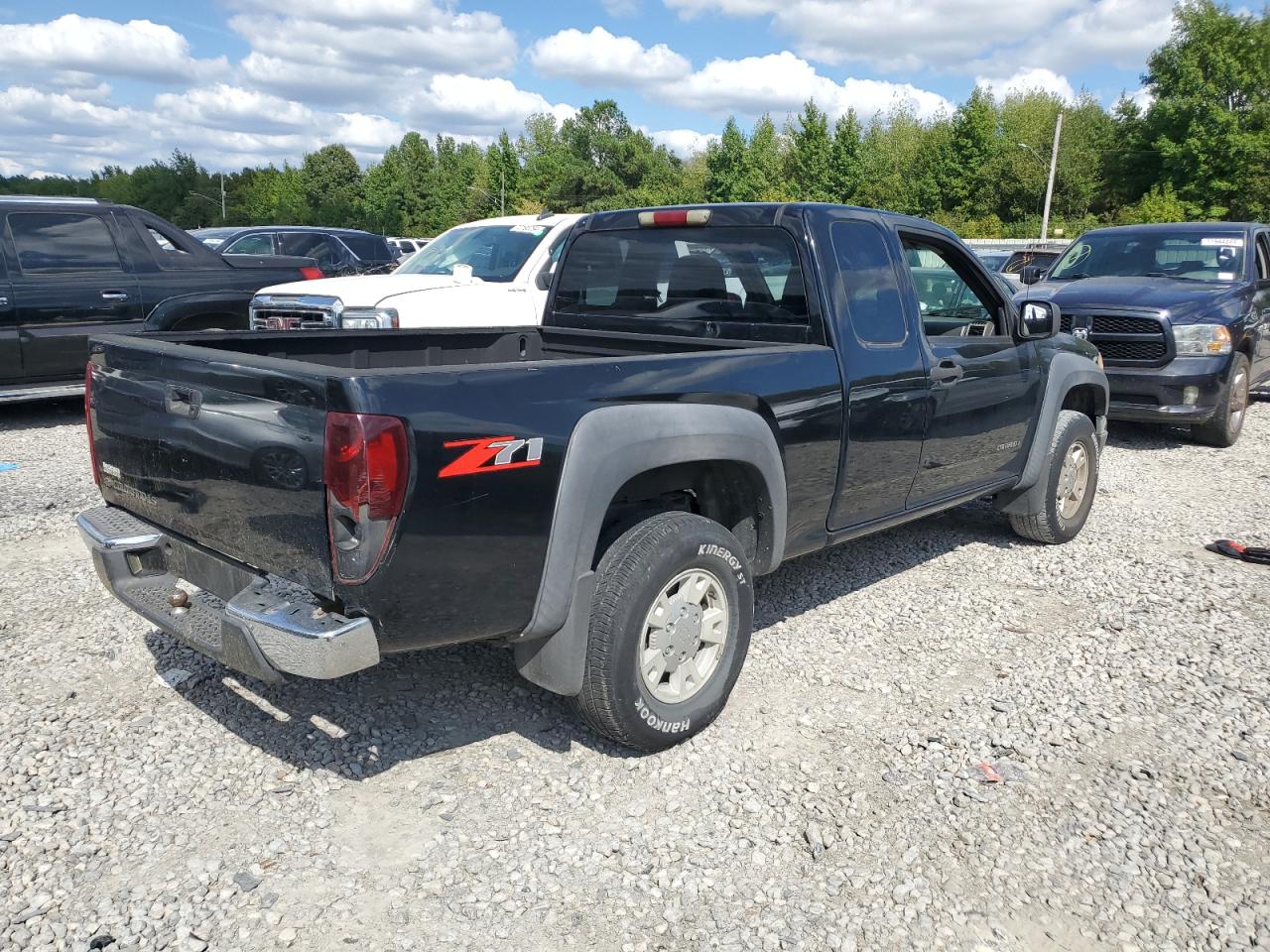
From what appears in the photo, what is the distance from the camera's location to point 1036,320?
528 centimetres

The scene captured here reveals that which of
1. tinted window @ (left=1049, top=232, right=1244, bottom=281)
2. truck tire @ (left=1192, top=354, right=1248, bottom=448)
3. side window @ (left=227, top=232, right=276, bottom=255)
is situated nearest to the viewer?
truck tire @ (left=1192, top=354, right=1248, bottom=448)

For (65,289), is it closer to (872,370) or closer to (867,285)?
(867,285)

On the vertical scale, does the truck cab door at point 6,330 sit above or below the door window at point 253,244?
below

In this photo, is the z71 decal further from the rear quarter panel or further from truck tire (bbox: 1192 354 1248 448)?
truck tire (bbox: 1192 354 1248 448)

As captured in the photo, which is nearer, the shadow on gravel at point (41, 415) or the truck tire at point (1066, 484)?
the truck tire at point (1066, 484)

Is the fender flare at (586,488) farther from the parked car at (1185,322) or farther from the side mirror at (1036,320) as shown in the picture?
the parked car at (1185,322)

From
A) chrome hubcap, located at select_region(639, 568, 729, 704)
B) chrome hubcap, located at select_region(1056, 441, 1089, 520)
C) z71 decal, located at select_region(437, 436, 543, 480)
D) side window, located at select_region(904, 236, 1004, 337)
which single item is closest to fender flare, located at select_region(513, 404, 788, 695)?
z71 decal, located at select_region(437, 436, 543, 480)

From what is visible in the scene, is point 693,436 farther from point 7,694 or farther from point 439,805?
point 7,694

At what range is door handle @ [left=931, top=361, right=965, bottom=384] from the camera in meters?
4.61

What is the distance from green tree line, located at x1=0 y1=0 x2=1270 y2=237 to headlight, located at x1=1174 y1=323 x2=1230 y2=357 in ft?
129

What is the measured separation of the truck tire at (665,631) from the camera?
3268 mm

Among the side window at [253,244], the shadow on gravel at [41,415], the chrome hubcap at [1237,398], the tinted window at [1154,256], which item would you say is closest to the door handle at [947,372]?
the chrome hubcap at [1237,398]

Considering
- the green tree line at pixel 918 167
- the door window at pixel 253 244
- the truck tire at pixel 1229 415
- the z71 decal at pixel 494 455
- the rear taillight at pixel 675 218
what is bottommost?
the truck tire at pixel 1229 415

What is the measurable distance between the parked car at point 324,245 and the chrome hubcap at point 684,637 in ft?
34.9
